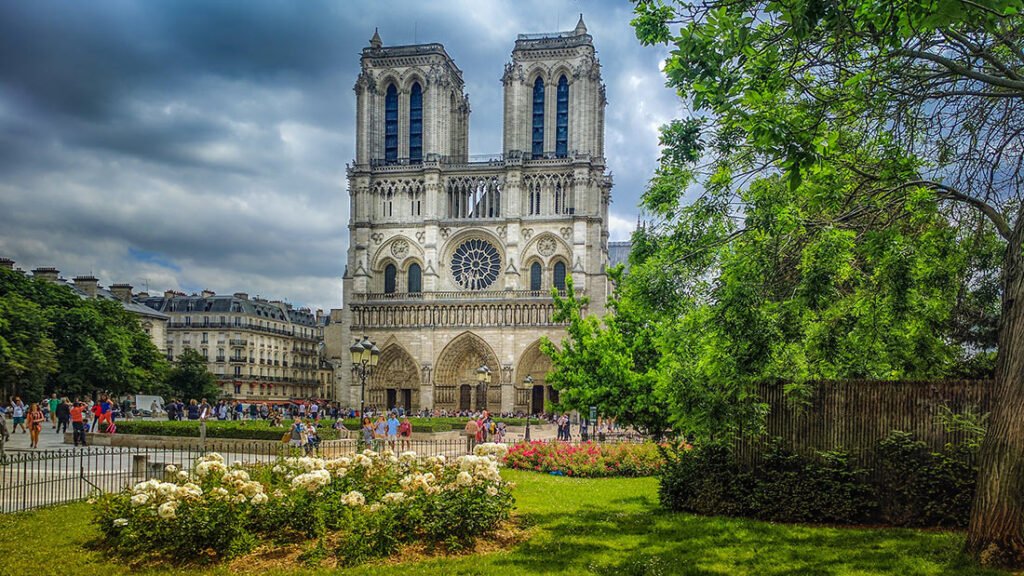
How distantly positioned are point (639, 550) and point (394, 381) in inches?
1851

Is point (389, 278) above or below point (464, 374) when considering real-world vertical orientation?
above

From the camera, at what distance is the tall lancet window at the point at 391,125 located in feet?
186

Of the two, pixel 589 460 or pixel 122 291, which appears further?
pixel 122 291

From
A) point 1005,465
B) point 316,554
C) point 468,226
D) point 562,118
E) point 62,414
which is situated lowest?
point 62,414

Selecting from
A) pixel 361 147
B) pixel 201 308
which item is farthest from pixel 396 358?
pixel 201 308

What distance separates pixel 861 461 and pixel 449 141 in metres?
48.5

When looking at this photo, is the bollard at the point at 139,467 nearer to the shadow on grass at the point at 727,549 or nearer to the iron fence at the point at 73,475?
the iron fence at the point at 73,475

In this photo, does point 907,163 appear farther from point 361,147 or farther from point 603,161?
point 361,147

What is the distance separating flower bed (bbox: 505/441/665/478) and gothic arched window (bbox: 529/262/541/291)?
34203mm

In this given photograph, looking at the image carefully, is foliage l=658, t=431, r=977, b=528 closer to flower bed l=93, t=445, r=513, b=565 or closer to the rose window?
flower bed l=93, t=445, r=513, b=565

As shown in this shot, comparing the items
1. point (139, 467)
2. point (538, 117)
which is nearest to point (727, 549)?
point (139, 467)

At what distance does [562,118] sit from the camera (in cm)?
5462

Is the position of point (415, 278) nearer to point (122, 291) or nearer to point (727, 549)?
point (122, 291)

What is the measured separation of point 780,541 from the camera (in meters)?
9.59
